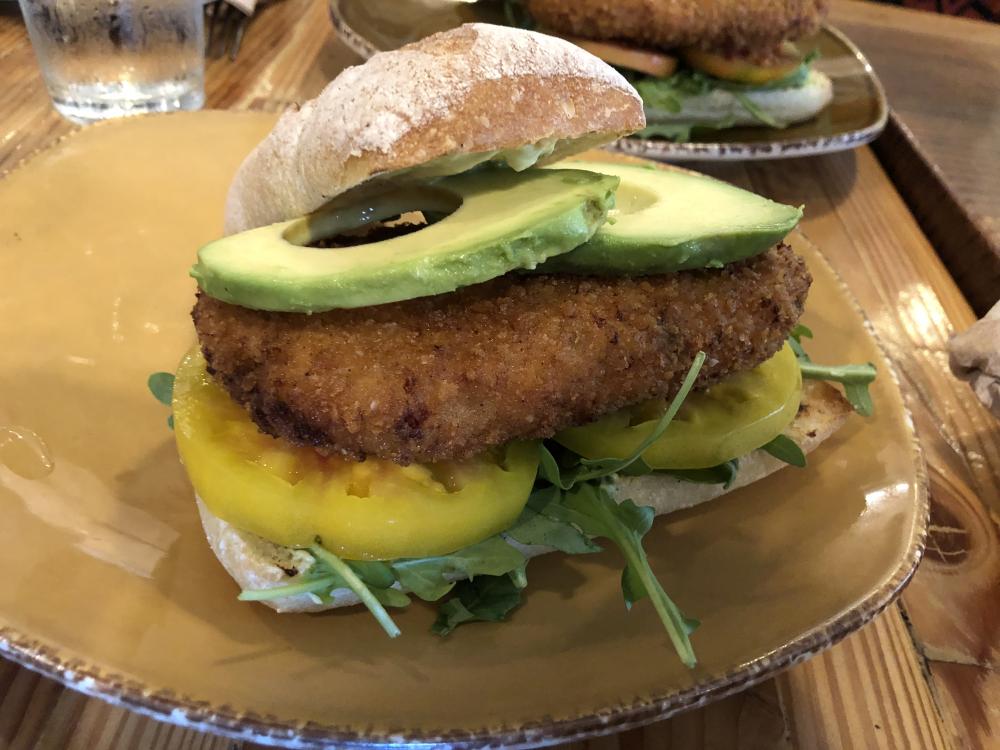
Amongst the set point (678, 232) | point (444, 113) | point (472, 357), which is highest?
point (444, 113)

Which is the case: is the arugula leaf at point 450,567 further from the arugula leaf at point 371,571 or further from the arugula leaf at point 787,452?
the arugula leaf at point 787,452

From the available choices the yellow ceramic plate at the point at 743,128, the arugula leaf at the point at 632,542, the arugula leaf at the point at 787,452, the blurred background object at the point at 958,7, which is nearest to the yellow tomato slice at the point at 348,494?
the arugula leaf at the point at 632,542

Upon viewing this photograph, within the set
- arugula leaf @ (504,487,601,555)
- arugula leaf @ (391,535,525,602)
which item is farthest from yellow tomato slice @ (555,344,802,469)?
arugula leaf @ (391,535,525,602)

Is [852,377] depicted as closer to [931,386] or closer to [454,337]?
[931,386]

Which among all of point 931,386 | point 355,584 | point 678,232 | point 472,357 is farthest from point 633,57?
point 355,584

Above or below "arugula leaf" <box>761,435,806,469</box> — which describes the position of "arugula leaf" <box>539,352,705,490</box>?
above

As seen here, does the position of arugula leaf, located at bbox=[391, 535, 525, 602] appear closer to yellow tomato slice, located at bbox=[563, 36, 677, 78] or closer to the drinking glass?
the drinking glass

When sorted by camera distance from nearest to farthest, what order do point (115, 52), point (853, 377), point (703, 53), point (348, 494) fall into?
point (348, 494) → point (853, 377) → point (115, 52) → point (703, 53)
